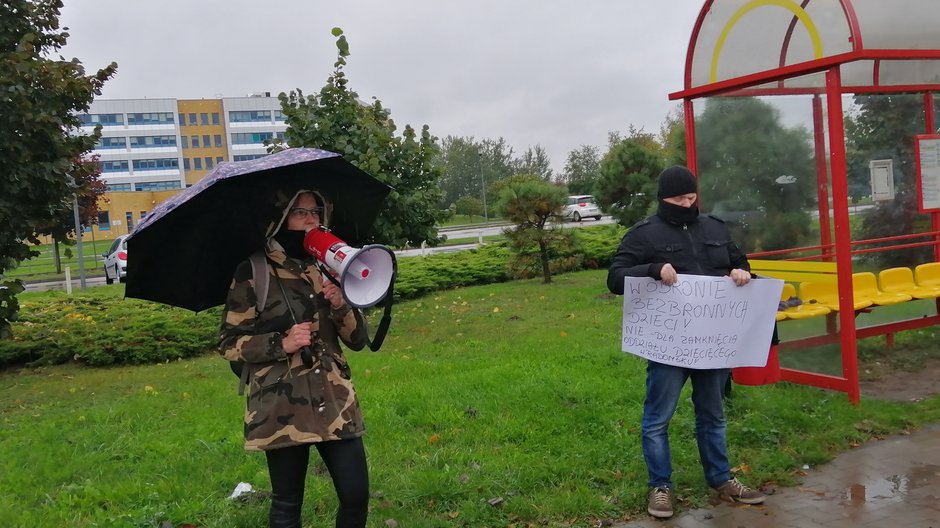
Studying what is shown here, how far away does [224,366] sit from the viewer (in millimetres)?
9094

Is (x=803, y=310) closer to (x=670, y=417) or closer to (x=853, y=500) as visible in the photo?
(x=853, y=500)

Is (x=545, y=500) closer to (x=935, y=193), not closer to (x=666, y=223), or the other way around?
(x=666, y=223)

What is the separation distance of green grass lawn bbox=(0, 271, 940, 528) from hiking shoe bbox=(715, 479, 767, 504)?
14 cm

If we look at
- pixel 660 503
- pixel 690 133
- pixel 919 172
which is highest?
pixel 690 133

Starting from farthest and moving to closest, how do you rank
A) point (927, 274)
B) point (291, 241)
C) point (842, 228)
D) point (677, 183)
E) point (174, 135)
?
1. point (174, 135)
2. point (927, 274)
3. point (842, 228)
4. point (677, 183)
5. point (291, 241)

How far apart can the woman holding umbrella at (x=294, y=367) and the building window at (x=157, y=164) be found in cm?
10167

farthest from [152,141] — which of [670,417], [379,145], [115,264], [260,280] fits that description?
[260,280]

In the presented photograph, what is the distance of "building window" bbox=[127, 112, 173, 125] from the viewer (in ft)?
313

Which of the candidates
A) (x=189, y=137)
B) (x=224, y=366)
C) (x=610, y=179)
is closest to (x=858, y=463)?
(x=224, y=366)

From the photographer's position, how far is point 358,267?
2869mm

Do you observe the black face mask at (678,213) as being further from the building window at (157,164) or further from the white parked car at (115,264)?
the building window at (157,164)

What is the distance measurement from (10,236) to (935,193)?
10336mm

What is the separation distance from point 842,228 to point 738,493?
262 centimetres

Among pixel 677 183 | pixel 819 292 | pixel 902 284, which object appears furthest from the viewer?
pixel 902 284
